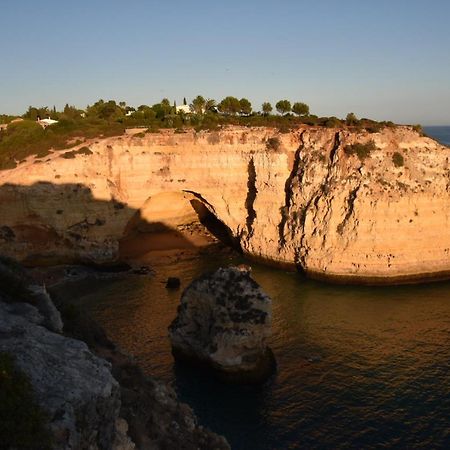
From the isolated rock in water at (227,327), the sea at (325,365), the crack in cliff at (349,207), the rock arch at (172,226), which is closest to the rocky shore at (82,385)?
the sea at (325,365)

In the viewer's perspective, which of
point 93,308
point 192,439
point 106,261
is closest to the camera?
point 192,439

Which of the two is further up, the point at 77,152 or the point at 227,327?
the point at 77,152

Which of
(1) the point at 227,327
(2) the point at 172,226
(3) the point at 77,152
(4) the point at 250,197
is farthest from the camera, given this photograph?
(2) the point at 172,226

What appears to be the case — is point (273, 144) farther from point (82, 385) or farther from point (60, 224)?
point (82, 385)

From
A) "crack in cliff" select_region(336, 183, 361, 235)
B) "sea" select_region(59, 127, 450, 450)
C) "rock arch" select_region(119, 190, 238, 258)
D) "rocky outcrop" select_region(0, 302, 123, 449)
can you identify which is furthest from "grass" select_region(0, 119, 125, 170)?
"rocky outcrop" select_region(0, 302, 123, 449)

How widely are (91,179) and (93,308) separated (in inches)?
568

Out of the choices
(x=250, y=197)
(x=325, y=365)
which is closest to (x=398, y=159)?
(x=250, y=197)

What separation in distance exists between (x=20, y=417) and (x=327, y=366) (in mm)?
20333

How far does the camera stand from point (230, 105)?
60938mm

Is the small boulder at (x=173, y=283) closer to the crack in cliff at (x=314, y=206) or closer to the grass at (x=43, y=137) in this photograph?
the crack in cliff at (x=314, y=206)

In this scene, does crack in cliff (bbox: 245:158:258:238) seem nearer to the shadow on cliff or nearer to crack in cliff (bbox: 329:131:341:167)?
crack in cliff (bbox: 329:131:341:167)

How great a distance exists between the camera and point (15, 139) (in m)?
45.3

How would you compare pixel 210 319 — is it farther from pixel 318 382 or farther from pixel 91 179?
pixel 91 179

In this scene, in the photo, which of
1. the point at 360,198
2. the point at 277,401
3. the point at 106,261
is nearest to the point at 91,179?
the point at 106,261
